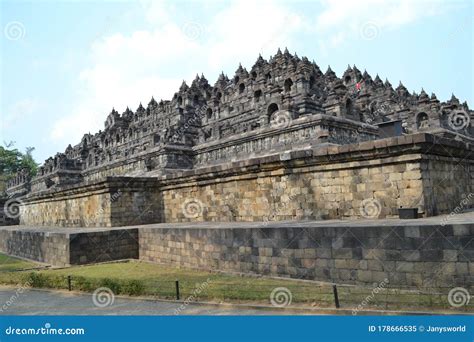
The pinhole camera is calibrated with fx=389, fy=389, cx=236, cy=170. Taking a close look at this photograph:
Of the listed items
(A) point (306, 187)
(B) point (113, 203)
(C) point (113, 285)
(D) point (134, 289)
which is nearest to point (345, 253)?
(A) point (306, 187)

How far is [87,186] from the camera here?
17.3 metres

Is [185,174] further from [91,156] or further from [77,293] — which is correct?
[91,156]

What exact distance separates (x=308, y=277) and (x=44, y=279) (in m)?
6.59

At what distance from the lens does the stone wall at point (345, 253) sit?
6641 mm

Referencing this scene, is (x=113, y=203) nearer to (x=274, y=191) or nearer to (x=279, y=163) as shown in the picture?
(x=274, y=191)

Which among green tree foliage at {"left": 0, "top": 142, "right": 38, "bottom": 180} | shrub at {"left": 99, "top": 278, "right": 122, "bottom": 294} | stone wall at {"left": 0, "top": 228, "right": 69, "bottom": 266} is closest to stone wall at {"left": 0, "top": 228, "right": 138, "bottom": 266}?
stone wall at {"left": 0, "top": 228, "right": 69, "bottom": 266}

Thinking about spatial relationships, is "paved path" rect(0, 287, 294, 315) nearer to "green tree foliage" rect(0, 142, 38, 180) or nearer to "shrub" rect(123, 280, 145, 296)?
"shrub" rect(123, 280, 145, 296)

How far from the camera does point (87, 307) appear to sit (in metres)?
7.63

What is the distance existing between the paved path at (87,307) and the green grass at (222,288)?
382 millimetres

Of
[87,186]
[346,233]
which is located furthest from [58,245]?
[346,233]

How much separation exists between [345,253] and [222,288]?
2640 mm

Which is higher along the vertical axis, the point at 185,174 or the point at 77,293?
the point at 185,174

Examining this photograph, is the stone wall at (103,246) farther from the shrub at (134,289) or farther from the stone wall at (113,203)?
the shrub at (134,289)

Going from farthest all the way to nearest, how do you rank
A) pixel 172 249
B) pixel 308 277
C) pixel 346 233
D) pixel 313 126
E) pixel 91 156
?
pixel 91 156, pixel 313 126, pixel 172 249, pixel 308 277, pixel 346 233
